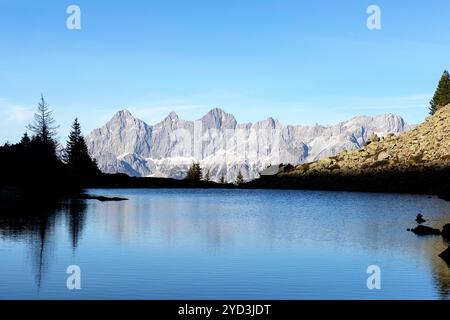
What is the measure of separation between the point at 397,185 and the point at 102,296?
150m

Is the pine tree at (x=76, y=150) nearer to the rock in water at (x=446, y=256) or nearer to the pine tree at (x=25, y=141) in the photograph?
the pine tree at (x=25, y=141)

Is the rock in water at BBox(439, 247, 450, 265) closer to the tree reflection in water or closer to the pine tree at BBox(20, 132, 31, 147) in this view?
the tree reflection in water

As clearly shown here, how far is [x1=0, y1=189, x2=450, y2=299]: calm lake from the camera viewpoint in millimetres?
28391

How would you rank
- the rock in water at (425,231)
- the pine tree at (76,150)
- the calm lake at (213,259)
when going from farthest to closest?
the pine tree at (76,150), the rock in water at (425,231), the calm lake at (213,259)

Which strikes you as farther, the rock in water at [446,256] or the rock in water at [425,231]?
the rock in water at [425,231]

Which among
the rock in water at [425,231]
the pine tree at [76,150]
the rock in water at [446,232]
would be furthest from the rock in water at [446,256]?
the pine tree at [76,150]

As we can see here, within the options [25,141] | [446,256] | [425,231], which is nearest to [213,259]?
[446,256]

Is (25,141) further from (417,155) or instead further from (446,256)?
(446,256)

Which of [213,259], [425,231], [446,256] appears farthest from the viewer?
[425,231]

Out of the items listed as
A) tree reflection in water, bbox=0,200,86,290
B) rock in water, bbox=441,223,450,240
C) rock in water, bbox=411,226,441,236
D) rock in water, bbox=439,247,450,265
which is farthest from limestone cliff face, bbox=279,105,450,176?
rock in water, bbox=439,247,450,265

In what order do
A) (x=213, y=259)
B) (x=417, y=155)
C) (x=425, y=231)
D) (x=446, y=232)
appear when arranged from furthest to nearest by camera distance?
(x=417, y=155), (x=425, y=231), (x=446, y=232), (x=213, y=259)

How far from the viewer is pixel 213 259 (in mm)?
39031

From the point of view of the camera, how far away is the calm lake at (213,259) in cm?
2839

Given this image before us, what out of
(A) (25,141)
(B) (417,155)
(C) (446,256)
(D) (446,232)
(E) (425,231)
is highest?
(A) (25,141)
